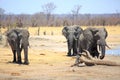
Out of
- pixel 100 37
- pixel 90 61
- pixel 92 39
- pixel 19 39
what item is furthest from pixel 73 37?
pixel 90 61

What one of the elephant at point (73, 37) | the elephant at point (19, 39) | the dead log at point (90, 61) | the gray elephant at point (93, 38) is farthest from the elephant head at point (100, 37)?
the elephant at point (73, 37)

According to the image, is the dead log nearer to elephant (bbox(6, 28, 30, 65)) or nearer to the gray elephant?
the gray elephant

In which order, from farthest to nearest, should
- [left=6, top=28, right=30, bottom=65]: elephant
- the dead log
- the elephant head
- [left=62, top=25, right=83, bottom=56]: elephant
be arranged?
[left=62, top=25, right=83, bottom=56]: elephant, [left=6, top=28, right=30, bottom=65]: elephant, the elephant head, the dead log

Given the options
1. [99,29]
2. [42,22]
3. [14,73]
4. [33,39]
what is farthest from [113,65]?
[42,22]

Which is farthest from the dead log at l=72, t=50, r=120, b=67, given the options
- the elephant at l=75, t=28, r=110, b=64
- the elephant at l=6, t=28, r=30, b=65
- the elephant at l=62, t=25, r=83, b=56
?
the elephant at l=62, t=25, r=83, b=56

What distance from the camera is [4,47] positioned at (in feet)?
107

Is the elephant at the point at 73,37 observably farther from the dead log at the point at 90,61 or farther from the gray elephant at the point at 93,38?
the dead log at the point at 90,61

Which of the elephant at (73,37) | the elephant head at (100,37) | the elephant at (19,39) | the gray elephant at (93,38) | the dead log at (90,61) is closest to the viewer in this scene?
the dead log at (90,61)

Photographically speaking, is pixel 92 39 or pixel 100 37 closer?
pixel 100 37

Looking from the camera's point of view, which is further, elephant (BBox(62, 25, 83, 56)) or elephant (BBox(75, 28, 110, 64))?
elephant (BBox(62, 25, 83, 56))

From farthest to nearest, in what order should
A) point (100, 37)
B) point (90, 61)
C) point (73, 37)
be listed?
point (73, 37), point (100, 37), point (90, 61)

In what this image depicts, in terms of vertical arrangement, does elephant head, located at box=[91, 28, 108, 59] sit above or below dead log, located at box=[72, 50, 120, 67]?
above

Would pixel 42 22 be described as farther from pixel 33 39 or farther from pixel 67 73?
pixel 67 73

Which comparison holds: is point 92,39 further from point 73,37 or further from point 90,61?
point 73,37
